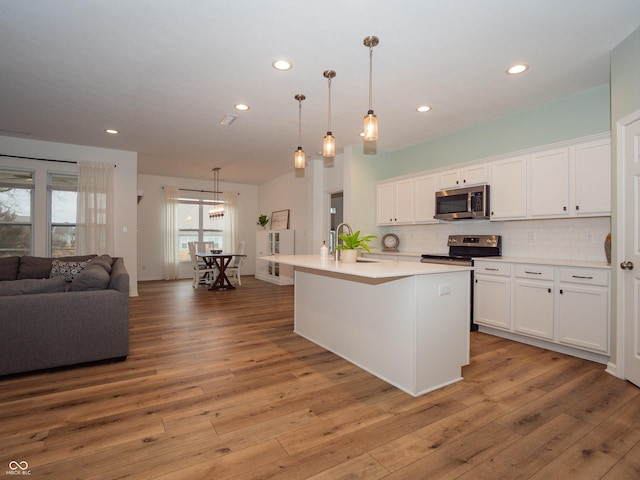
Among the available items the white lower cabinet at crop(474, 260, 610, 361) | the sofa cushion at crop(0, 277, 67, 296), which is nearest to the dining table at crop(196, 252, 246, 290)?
the sofa cushion at crop(0, 277, 67, 296)

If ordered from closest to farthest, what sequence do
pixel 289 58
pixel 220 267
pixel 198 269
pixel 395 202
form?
pixel 289 58 → pixel 395 202 → pixel 220 267 → pixel 198 269

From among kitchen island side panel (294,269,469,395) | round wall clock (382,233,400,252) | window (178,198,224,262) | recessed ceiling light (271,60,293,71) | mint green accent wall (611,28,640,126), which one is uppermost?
recessed ceiling light (271,60,293,71)

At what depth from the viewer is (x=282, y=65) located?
10.1 ft

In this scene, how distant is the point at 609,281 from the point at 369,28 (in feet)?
9.90

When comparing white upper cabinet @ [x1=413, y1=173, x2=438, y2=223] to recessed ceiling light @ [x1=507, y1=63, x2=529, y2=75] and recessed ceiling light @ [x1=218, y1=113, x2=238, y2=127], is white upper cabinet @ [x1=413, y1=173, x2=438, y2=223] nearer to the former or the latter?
recessed ceiling light @ [x1=507, y1=63, x2=529, y2=75]

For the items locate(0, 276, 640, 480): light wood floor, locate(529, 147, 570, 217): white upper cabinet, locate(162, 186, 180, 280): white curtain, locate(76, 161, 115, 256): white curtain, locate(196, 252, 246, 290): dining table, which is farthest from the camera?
locate(162, 186, 180, 280): white curtain

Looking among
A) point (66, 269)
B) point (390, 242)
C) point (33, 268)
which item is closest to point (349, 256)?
point (390, 242)

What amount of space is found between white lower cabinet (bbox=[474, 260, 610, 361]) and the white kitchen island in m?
1.24

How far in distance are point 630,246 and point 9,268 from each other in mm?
6864

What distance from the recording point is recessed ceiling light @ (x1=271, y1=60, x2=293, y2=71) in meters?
3.03

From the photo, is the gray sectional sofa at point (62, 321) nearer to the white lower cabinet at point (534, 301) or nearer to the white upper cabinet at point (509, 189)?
the white lower cabinet at point (534, 301)

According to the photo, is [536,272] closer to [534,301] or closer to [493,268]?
[534,301]

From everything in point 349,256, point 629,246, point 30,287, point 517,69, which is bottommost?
point 30,287

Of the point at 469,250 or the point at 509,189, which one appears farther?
the point at 469,250
